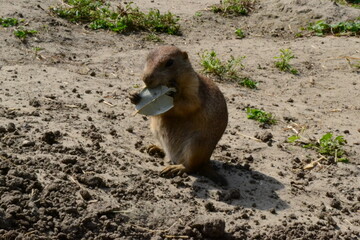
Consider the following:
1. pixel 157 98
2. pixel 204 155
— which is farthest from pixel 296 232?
pixel 157 98

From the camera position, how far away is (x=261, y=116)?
23.5 feet

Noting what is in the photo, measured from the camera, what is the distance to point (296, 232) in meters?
4.75

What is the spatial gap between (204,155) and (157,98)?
2.37 feet

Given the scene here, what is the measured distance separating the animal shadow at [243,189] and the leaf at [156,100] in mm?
754

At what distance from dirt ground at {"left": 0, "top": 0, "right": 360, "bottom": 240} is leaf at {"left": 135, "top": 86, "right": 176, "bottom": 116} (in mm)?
542

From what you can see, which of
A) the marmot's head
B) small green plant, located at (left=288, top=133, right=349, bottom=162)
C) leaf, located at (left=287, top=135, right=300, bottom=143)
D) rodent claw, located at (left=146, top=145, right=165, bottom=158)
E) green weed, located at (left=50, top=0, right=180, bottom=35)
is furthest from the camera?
green weed, located at (left=50, top=0, right=180, bottom=35)

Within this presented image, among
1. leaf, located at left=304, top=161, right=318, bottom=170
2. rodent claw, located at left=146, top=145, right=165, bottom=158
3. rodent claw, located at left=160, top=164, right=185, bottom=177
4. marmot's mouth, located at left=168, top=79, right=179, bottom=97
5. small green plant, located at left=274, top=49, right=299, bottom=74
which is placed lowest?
rodent claw, located at left=146, top=145, right=165, bottom=158

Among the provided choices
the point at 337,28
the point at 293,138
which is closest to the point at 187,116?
the point at 293,138

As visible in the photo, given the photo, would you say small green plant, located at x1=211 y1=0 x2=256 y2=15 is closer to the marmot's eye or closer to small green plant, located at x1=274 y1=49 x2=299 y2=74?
small green plant, located at x1=274 y1=49 x2=299 y2=74

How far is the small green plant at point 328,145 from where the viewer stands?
6348 millimetres

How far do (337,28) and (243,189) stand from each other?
651 cm

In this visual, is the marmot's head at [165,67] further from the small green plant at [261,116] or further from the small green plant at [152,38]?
the small green plant at [152,38]

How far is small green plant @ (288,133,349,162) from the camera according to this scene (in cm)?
635

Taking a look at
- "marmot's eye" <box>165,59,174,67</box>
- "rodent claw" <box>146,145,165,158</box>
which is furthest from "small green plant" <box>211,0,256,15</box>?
"marmot's eye" <box>165,59,174,67</box>
